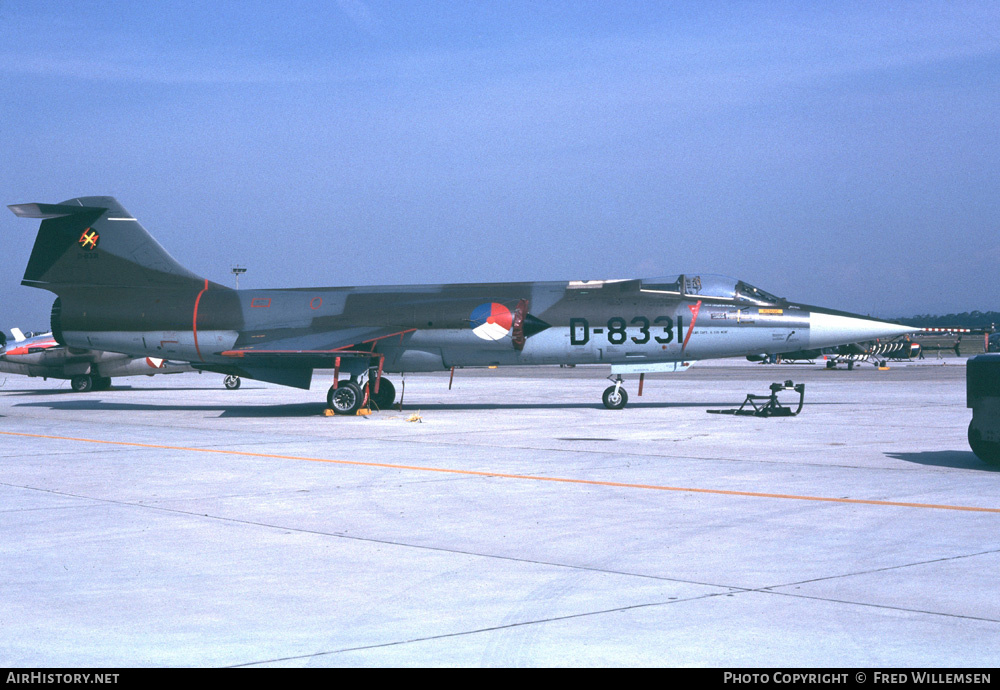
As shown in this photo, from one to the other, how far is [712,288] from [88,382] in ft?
90.4

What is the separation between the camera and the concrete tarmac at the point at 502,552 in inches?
216

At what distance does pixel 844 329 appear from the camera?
24.4 meters

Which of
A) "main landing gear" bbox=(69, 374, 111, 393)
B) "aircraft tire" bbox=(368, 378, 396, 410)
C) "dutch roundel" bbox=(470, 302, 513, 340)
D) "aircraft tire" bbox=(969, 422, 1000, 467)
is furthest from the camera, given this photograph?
"main landing gear" bbox=(69, 374, 111, 393)

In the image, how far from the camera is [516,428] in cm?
2052

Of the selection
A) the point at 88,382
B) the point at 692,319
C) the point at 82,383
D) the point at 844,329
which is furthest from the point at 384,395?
the point at 82,383

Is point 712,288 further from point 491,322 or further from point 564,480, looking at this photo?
point 564,480

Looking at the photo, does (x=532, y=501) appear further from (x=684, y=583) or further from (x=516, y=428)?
(x=516, y=428)

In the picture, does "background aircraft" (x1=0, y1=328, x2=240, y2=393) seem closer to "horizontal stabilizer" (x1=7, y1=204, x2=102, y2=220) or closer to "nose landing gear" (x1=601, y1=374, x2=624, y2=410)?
"horizontal stabilizer" (x1=7, y1=204, x2=102, y2=220)

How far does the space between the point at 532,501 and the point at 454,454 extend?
4888 millimetres

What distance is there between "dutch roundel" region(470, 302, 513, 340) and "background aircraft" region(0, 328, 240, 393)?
19771 mm

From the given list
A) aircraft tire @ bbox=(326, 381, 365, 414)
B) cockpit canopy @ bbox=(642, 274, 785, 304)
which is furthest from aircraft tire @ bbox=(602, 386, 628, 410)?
aircraft tire @ bbox=(326, 381, 365, 414)

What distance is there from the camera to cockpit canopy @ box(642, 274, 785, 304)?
82.1 feet

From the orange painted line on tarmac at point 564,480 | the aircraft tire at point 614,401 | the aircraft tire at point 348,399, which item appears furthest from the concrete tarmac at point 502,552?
the aircraft tire at point 614,401
